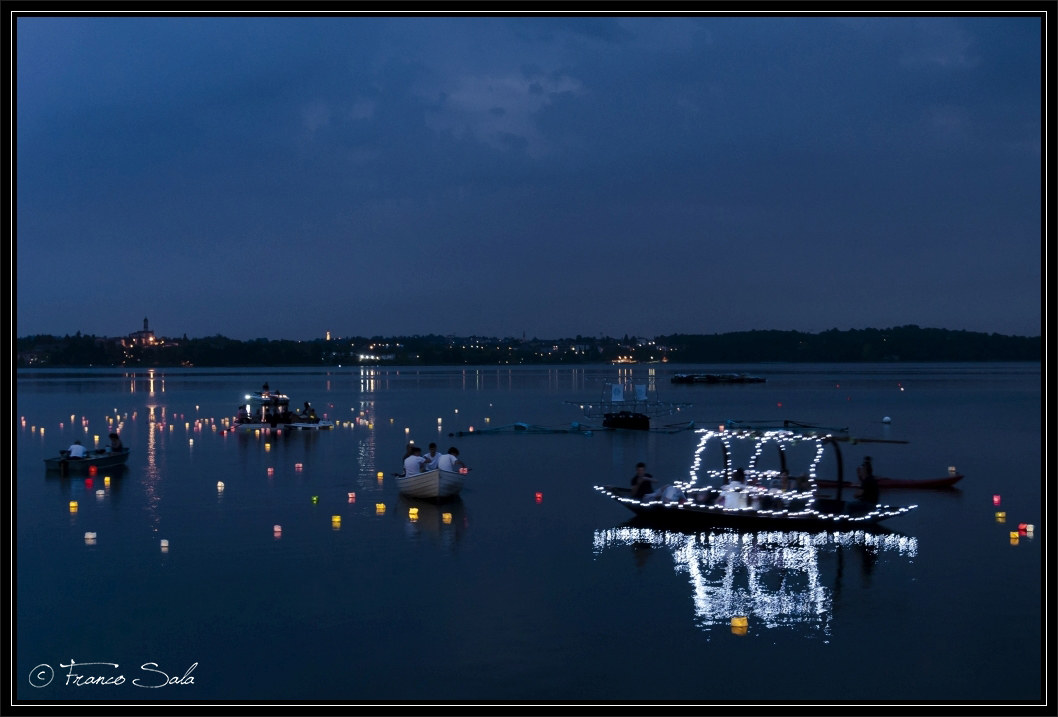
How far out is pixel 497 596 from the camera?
1753 centimetres

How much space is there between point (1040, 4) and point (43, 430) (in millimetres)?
56312

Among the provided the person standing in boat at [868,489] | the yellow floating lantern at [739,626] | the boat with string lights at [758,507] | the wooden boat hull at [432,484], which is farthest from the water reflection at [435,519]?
the person standing in boat at [868,489]

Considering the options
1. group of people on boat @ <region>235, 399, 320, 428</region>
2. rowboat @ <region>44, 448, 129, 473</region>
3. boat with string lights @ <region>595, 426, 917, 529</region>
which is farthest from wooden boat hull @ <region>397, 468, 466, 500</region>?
group of people on boat @ <region>235, 399, 320, 428</region>

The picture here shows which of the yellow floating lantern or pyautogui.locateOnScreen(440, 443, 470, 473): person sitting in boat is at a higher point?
pyautogui.locateOnScreen(440, 443, 470, 473): person sitting in boat

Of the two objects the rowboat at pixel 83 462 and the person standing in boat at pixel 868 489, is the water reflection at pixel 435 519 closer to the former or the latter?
the person standing in boat at pixel 868 489

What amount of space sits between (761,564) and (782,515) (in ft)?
10.6

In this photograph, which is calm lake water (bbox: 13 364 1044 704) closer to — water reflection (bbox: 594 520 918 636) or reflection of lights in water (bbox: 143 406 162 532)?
water reflection (bbox: 594 520 918 636)

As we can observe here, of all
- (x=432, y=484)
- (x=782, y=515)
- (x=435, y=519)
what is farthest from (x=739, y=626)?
(x=432, y=484)

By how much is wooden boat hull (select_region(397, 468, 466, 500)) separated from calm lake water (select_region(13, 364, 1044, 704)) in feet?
1.57

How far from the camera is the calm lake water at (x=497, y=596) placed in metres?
13.4

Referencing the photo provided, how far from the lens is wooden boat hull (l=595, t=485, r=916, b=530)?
22.5 m

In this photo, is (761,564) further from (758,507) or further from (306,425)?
(306,425)

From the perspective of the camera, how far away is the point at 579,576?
62.0 ft

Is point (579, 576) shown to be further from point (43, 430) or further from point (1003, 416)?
point (1003, 416)
